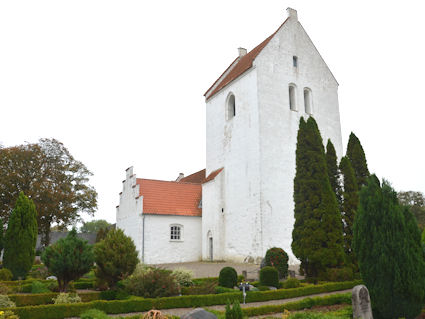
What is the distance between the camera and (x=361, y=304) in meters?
6.79

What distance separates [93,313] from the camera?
22.5 ft

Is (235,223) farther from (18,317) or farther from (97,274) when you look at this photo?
Result: (18,317)

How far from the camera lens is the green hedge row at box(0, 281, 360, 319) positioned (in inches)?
297

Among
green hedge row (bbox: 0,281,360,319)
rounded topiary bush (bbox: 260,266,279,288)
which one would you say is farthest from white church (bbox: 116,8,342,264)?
green hedge row (bbox: 0,281,360,319)

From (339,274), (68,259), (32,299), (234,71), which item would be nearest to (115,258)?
(68,259)

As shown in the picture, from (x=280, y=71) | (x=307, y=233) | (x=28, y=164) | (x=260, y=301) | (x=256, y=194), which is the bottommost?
(x=260, y=301)

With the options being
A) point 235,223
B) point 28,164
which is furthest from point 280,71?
point 28,164

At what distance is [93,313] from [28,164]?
27114 millimetres

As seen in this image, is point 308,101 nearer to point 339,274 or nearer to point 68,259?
point 339,274

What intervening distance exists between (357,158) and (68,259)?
12692 millimetres

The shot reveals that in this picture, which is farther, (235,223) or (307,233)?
(235,223)

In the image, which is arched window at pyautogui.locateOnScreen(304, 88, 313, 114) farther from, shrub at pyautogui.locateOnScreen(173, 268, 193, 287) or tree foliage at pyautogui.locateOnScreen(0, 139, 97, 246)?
tree foliage at pyautogui.locateOnScreen(0, 139, 97, 246)

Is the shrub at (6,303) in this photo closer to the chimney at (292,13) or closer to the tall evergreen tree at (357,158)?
the tall evergreen tree at (357,158)

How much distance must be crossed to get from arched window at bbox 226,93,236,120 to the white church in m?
0.07
